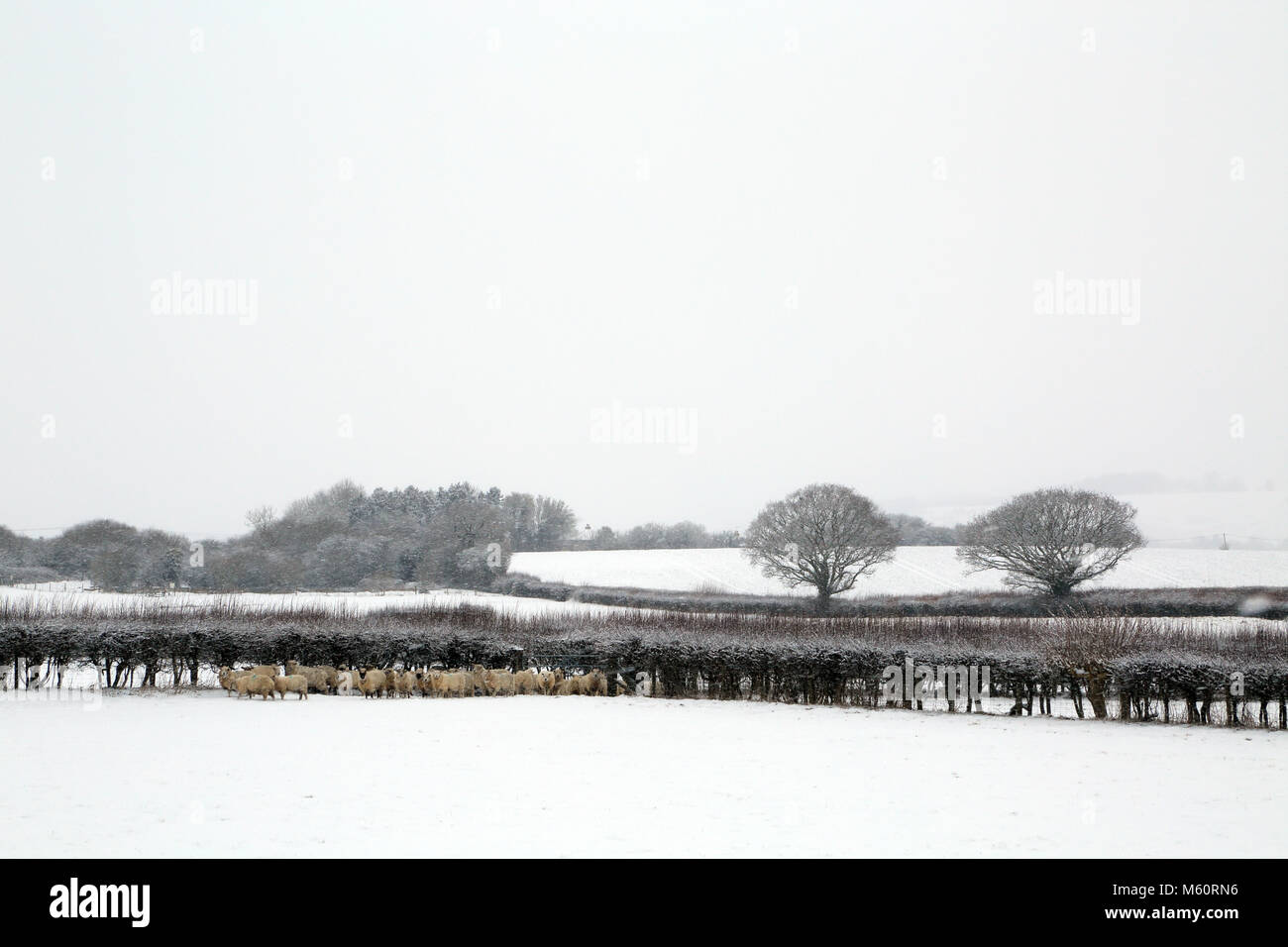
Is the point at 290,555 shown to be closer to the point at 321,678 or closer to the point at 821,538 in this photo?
the point at 821,538

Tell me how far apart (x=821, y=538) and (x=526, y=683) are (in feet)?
130

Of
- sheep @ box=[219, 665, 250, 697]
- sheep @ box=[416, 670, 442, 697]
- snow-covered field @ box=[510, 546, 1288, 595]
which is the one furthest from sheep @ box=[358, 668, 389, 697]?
snow-covered field @ box=[510, 546, 1288, 595]

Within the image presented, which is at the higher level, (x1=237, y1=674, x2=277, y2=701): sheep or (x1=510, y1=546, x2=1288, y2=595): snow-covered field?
(x1=237, y1=674, x2=277, y2=701): sheep

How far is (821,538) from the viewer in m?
58.0

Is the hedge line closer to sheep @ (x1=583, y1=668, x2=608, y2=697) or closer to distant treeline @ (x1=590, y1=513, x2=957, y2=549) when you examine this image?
sheep @ (x1=583, y1=668, x2=608, y2=697)

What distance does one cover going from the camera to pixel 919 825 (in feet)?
30.6

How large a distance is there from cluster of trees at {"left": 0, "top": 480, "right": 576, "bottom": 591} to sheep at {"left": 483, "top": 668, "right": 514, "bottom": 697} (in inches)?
1900

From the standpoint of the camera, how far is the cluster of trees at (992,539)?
56875mm

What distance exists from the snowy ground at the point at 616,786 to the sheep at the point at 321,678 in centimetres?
329

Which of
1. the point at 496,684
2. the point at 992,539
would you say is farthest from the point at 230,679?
the point at 992,539

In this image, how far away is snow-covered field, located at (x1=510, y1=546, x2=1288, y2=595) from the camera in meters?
62.1

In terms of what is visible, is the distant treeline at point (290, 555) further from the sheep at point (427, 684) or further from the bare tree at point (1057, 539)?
the sheep at point (427, 684)

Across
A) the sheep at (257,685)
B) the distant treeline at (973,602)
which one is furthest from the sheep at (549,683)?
the distant treeline at (973,602)

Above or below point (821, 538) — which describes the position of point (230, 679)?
below
